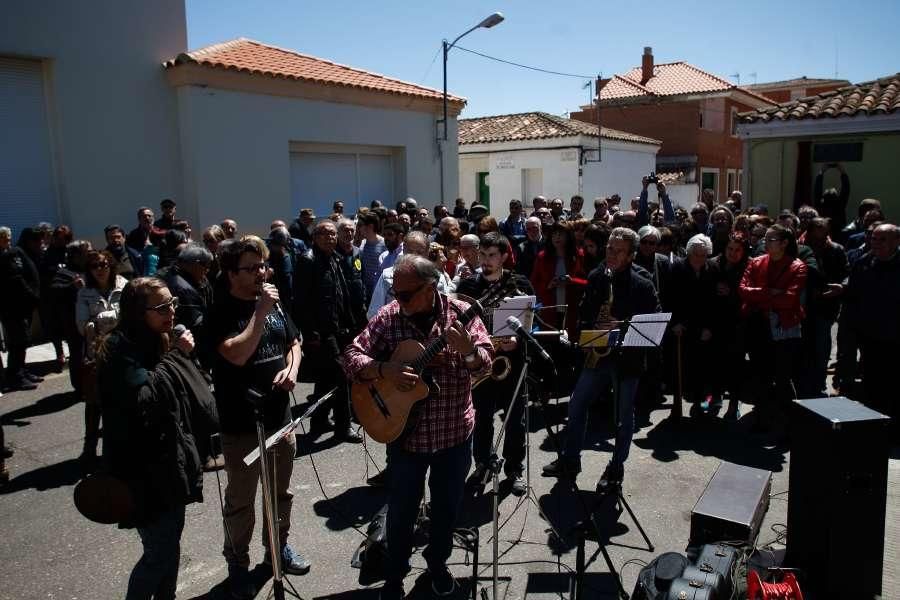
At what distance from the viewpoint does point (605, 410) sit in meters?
7.10

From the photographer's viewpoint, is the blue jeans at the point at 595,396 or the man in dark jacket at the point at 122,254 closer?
the blue jeans at the point at 595,396

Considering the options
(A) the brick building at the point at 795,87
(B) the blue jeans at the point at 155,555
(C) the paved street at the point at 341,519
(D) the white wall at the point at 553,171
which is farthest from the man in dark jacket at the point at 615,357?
(A) the brick building at the point at 795,87

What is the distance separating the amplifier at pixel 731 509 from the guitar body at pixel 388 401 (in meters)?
1.87

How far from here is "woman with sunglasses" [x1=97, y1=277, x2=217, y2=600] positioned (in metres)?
3.02

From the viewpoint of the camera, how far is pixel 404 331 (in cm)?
350

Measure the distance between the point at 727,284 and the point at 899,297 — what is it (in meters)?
1.44

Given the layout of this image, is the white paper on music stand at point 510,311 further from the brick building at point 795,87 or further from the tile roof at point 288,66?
the brick building at point 795,87

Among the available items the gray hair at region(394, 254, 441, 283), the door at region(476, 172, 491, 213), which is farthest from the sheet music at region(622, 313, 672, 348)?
the door at region(476, 172, 491, 213)

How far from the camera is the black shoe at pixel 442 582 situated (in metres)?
3.76

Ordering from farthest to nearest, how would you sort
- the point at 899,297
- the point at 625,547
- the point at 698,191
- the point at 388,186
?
the point at 698,191
the point at 388,186
the point at 899,297
the point at 625,547

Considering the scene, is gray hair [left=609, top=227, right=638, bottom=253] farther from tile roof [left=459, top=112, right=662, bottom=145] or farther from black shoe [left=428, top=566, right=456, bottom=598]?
tile roof [left=459, top=112, right=662, bottom=145]

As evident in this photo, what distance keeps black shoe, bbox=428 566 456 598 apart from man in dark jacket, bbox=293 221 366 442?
8.39 feet

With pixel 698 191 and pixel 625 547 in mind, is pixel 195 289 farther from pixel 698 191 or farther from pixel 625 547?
pixel 698 191

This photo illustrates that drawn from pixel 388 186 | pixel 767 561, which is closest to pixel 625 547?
pixel 767 561
